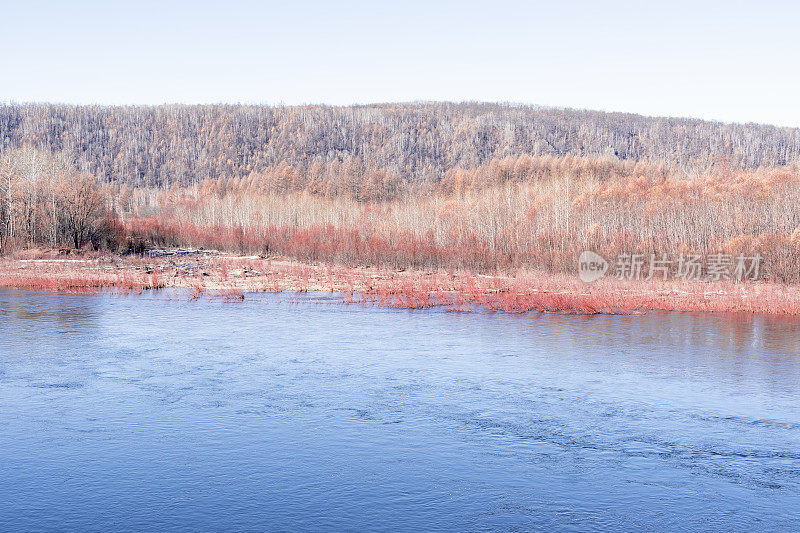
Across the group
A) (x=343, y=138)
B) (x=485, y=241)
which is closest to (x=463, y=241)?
(x=485, y=241)

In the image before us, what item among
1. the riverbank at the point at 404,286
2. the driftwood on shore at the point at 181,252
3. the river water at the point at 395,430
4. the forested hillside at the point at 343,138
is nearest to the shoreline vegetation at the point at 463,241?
the riverbank at the point at 404,286

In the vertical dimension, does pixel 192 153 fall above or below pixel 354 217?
above

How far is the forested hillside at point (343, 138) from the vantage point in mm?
134750

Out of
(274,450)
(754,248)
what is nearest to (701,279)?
(754,248)

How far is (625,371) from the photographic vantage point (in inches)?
615

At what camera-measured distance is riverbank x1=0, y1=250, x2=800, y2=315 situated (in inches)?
1005

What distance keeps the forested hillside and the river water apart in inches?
4177

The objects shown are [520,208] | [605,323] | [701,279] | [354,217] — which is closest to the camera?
[605,323]

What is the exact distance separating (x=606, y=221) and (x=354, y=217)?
23.2m

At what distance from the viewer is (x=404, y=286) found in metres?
30.8

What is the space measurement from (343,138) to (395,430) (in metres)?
139

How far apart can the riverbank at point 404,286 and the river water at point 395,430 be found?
554 cm

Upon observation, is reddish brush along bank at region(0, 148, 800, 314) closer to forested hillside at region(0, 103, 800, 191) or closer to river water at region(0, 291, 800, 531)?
river water at region(0, 291, 800, 531)

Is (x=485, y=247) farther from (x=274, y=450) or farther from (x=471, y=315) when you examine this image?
(x=274, y=450)
